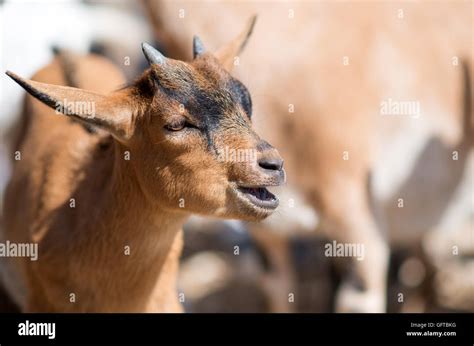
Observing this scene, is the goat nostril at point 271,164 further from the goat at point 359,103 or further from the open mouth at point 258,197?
the goat at point 359,103

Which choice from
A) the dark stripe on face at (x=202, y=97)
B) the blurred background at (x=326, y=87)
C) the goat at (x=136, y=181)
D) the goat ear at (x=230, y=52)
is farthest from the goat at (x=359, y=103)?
the dark stripe on face at (x=202, y=97)

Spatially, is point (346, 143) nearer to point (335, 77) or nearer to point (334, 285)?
point (335, 77)

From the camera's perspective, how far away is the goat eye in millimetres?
3311

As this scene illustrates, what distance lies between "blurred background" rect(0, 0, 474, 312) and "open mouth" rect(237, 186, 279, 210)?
1437mm

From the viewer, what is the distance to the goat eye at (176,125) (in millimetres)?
3311

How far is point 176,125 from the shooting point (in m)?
3.32

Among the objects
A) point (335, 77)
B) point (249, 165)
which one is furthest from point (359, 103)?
point (249, 165)

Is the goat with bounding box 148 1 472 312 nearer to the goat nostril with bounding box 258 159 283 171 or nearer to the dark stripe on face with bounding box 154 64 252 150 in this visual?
the dark stripe on face with bounding box 154 64 252 150

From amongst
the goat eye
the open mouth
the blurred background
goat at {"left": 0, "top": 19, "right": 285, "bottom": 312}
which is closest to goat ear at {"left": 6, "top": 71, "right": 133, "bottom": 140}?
goat at {"left": 0, "top": 19, "right": 285, "bottom": 312}

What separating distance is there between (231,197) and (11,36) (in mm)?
2213

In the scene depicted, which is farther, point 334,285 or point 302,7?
point 334,285

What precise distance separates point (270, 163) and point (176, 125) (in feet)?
1.10

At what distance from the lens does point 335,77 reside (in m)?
4.98

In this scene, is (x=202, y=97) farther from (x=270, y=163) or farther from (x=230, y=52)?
(x=230, y=52)
